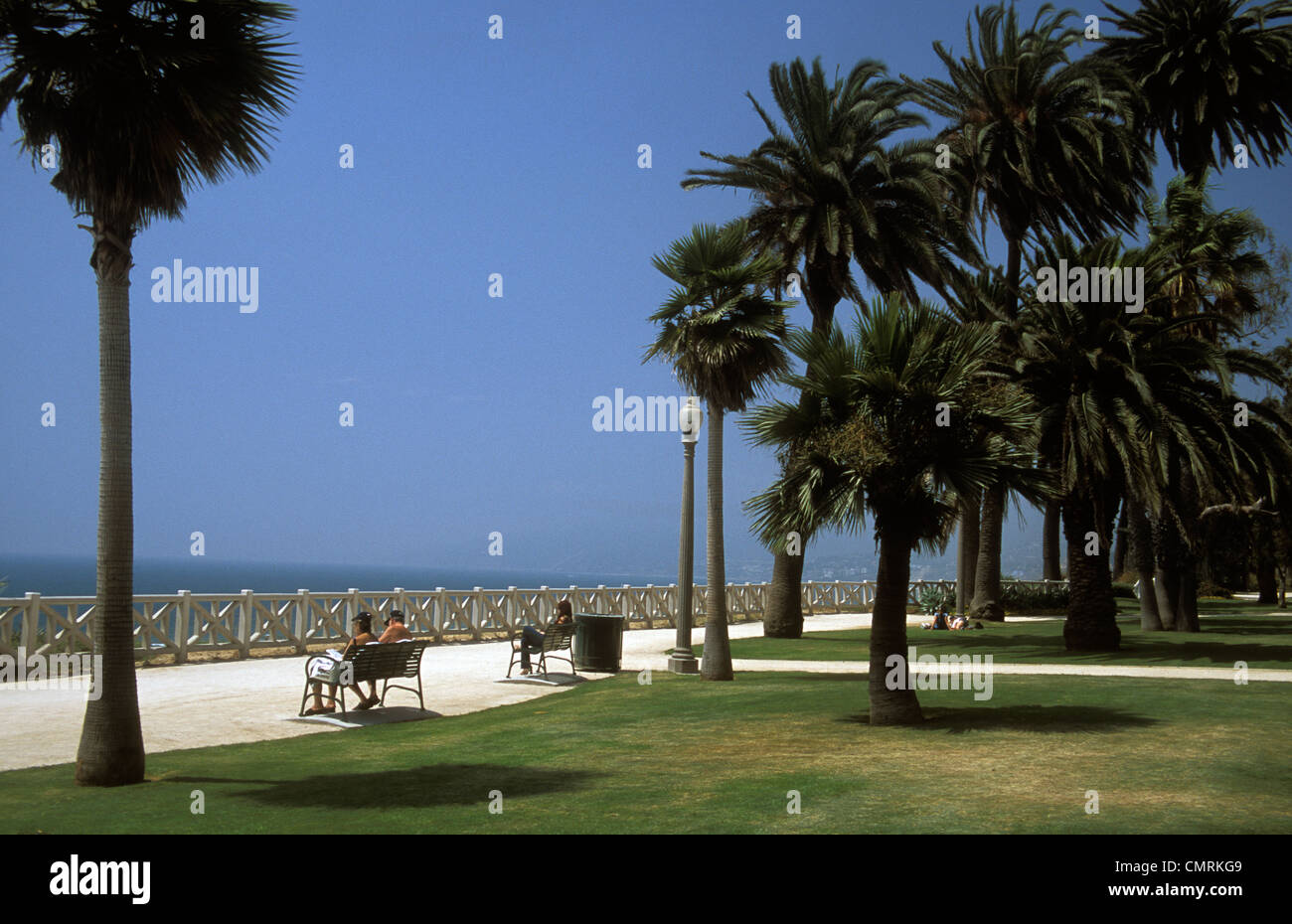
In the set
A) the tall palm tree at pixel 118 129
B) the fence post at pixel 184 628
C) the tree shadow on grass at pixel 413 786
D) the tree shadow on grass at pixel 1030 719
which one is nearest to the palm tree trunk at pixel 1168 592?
the tree shadow on grass at pixel 1030 719

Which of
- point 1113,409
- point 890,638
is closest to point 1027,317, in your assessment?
point 1113,409

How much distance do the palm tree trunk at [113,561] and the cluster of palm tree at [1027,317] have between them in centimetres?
672

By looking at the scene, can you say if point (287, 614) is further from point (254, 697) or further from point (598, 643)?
point (254, 697)

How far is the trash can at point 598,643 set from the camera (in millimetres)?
21234

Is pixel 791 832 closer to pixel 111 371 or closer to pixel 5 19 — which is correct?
pixel 111 371

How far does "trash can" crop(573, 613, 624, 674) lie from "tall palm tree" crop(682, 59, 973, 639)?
7.84 m

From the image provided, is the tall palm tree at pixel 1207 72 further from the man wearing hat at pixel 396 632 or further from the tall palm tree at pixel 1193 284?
the man wearing hat at pixel 396 632

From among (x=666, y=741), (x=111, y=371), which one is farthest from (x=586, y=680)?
(x=111, y=371)

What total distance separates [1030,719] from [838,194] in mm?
18320

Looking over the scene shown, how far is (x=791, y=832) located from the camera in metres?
7.25

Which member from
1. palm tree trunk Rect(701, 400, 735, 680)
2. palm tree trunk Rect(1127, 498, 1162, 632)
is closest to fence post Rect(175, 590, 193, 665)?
palm tree trunk Rect(701, 400, 735, 680)

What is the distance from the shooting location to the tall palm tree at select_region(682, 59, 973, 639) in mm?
27547

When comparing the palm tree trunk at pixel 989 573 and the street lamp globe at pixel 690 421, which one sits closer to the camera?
the street lamp globe at pixel 690 421

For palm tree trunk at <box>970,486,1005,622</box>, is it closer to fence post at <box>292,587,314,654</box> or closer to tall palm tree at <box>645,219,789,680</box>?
tall palm tree at <box>645,219,789,680</box>
